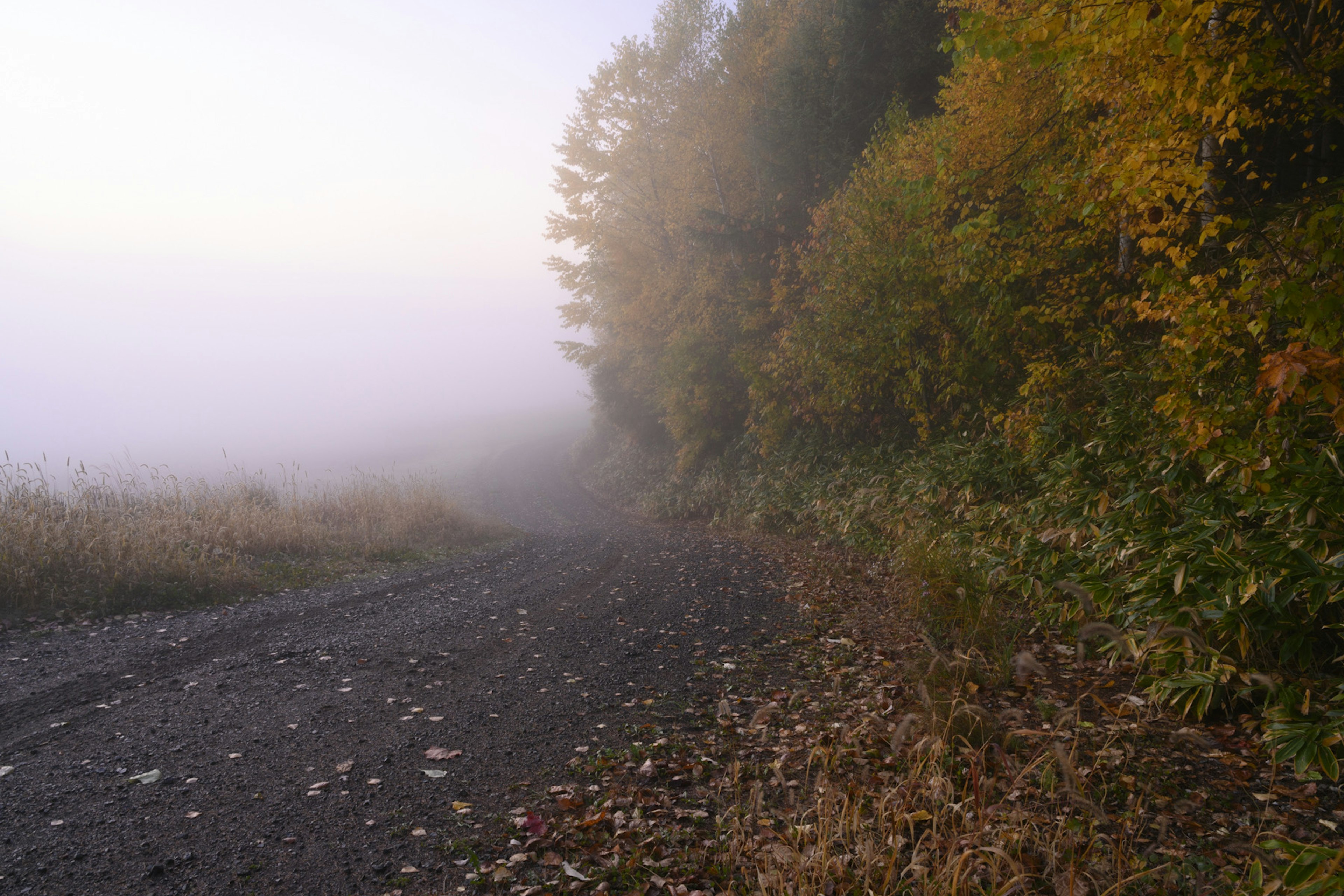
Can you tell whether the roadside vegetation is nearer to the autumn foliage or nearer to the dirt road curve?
the autumn foliage

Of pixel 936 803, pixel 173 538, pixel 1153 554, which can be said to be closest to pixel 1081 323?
pixel 1153 554

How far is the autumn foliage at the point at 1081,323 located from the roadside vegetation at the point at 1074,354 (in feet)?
0.13

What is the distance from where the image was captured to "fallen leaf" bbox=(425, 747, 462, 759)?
13.4 ft

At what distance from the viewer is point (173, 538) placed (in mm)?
8859

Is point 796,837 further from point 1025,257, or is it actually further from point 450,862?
point 1025,257

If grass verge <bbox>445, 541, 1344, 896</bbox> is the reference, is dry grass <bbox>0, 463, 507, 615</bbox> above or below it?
above

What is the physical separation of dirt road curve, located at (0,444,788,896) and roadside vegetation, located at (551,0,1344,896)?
80.9 inches

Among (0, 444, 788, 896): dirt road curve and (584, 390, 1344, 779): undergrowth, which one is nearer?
(0, 444, 788, 896): dirt road curve

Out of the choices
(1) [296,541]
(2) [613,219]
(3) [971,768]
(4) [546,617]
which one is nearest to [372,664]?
(4) [546,617]

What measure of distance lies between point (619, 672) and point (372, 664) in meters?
2.46

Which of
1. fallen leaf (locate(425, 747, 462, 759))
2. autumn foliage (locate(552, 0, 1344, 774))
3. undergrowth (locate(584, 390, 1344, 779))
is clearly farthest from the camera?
fallen leaf (locate(425, 747, 462, 759))

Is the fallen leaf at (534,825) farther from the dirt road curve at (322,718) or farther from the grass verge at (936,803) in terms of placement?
the dirt road curve at (322,718)

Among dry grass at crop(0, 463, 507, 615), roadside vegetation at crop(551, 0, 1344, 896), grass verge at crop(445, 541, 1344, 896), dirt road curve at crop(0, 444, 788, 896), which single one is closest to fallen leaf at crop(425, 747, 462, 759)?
dirt road curve at crop(0, 444, 788, 896)

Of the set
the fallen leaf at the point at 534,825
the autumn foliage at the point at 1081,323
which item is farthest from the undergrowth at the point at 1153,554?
the fallen leaf at the point at 534,825
